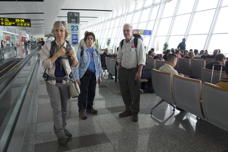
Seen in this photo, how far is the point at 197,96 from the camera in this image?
2.70 meters

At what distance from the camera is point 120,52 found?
3.70 m

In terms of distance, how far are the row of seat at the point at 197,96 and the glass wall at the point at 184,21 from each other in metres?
8.16

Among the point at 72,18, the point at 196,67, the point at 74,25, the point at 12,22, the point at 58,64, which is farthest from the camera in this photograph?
the point at 12,22

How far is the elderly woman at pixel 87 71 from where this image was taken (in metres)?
3.43

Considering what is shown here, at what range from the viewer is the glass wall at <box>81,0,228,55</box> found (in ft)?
33.4

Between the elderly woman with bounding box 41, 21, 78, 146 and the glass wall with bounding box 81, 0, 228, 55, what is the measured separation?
32.2 feet

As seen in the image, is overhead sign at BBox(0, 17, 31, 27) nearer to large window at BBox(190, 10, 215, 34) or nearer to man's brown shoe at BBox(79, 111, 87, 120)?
large window at BBox(190, 10, 215, 34)

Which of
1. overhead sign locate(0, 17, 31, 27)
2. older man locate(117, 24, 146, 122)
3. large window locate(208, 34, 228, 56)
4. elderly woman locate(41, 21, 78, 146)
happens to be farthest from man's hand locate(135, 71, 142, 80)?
overhead sign locate(0, 17, 31, 27)

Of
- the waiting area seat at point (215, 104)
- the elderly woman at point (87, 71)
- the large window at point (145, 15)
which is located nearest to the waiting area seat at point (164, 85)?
the waiting area seat at point (215, 104)

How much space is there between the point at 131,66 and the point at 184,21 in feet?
35.5

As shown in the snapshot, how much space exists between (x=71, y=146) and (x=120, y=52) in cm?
195

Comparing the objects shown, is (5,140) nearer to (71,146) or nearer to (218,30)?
(71,146)

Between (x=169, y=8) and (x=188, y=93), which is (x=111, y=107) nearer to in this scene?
(x=188, y=93)

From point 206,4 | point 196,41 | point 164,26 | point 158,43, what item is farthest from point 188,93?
point 158,43
